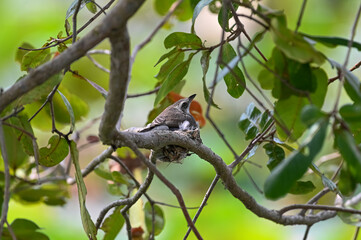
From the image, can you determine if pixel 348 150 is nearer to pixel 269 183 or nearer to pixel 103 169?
pixel 269 183

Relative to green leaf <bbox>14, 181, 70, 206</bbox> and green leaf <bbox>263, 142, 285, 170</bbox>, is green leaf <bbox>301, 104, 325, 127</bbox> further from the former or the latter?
green leaf <bbox>14, 181, 70, 206</bbox>

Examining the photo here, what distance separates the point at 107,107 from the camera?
1139 mm

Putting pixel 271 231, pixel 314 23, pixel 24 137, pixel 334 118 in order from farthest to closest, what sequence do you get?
pixel 314 23, pixel 271 231, pixel 24 137, pixel 334 118

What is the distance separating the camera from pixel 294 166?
1055 mm

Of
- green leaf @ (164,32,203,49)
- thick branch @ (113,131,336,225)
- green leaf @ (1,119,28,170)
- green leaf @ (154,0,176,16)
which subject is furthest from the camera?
green leaf @ (154,0,176,16)

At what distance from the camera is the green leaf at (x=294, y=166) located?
1.00 metres

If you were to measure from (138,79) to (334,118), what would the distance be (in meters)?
2.89

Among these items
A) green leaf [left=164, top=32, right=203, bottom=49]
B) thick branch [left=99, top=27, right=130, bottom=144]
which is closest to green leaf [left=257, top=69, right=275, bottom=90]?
thick branch [left=99, top=27, right=130, bottom=144]

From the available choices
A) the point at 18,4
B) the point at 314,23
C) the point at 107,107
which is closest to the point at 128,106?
the point at 18,4

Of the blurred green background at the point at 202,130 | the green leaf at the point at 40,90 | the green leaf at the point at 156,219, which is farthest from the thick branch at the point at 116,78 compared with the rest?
the blurred green background at the point at 202,130

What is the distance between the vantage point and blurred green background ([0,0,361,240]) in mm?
3430

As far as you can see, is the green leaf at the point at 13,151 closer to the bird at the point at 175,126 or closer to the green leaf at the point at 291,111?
the bird at the point at 175,126

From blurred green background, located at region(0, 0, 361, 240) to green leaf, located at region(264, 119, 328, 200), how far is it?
2.36m

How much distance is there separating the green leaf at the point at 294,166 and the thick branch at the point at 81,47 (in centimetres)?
42
